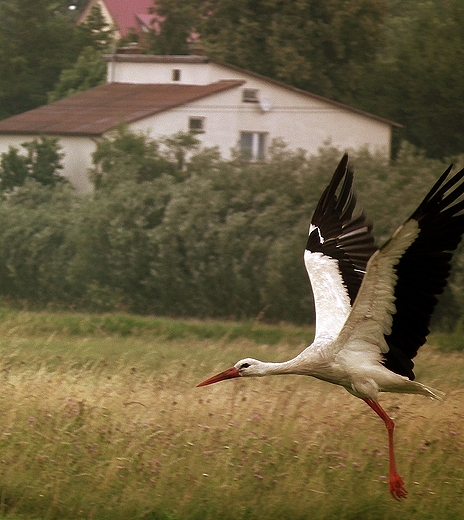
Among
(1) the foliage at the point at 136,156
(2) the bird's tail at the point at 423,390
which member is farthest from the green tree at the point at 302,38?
(2) the bird's tail at the point at 423,390

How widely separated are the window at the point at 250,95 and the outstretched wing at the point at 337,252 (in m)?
29.0

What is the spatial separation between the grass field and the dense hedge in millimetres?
18717

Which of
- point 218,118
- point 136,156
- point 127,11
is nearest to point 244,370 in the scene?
point 136,156

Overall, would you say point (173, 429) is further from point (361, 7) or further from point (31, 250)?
point (361, 7)

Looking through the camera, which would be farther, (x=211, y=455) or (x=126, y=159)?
(x=126, y=159)

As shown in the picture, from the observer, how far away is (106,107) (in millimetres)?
40125

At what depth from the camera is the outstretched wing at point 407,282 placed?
7340 millimetres

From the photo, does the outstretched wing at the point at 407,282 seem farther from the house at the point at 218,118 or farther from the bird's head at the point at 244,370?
the house at the point at 218,118

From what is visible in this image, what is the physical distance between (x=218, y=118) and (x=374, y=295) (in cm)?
3161

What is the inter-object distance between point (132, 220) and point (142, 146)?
338cm

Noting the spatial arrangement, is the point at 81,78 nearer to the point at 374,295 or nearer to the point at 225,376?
the point at 225,376

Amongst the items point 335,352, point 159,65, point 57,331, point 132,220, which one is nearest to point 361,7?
point 159,65

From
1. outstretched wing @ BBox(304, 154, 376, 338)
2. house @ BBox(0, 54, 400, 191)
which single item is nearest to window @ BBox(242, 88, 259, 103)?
house @ BBox(0, 54, 400, 191)

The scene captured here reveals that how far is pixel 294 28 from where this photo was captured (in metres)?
41.6
